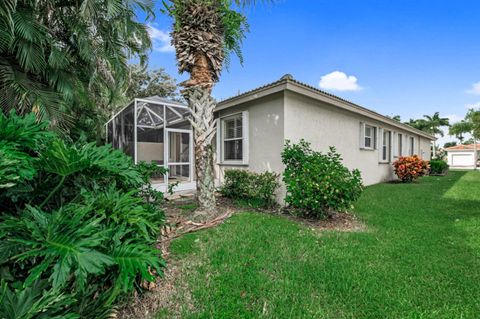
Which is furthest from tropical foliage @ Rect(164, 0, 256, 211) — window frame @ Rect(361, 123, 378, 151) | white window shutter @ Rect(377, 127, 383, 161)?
white window shutter @ Rect(377, 127, 383, 161)

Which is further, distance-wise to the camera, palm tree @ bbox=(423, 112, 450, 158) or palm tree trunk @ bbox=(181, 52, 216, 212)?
palm tree @ bbox=(423, 112, 450, 158)

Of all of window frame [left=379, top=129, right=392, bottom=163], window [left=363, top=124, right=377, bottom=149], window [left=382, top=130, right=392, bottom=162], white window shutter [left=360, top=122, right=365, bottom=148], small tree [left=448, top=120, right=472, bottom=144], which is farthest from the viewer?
→ small tree [left=448, top=120, right=472, bottom=144]

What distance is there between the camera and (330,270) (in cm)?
336

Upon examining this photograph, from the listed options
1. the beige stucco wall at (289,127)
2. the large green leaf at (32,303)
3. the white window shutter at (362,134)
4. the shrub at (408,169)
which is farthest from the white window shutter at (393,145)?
the large green leaf at (32,303)

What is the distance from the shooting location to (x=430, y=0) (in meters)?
8.55

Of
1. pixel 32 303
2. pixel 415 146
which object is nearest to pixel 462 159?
pixel 415 146

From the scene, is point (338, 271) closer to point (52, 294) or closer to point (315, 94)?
point (52, 294)

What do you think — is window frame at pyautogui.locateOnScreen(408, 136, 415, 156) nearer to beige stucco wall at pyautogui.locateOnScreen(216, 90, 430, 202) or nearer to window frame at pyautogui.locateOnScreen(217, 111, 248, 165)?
beige stucco wall at pyautogui.locateOnScreen(216, 90, 430, 202)

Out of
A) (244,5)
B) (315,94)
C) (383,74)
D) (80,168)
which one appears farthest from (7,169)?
(383,74)

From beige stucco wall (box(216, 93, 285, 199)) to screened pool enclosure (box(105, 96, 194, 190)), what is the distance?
313 cm

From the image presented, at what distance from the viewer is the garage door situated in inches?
1356

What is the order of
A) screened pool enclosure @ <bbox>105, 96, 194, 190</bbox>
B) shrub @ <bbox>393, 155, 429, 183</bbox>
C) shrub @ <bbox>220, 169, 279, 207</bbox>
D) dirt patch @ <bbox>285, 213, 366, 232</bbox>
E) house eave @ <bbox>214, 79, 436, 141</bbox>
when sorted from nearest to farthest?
dirt patch @ <bbox>285, 213, 366, 232</bbox>, house eave @ <bbox>214, 79, 436, 141</bbox>, shrub @ <bbox>220, 169, 279, 207</bbox>, screened pool enclosure @ <bbox>105, 96, 194, 190</bbox>, shrub @ <bbox>393, 155, 429, 183</bbox>

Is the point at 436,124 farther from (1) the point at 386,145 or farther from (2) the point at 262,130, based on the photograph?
(2) the point at 262,130

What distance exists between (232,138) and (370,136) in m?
7.23
